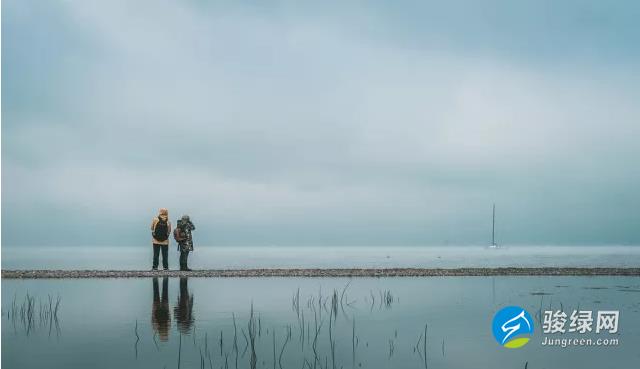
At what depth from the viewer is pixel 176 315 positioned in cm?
1725

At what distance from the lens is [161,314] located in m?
17.4

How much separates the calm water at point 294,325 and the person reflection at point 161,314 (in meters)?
0.03

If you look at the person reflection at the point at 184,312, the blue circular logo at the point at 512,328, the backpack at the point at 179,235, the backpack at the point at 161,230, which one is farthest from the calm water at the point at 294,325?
the backpack at the point at 179,235

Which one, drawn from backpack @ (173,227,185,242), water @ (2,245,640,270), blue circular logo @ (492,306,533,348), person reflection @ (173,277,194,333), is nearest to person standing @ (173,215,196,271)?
backpack @ (173,227,185,242)

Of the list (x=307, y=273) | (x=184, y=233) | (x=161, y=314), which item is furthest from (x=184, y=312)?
(x=307, y=273)

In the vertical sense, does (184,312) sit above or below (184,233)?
below

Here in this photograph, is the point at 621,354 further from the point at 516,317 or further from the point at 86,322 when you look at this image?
the point at 86,322

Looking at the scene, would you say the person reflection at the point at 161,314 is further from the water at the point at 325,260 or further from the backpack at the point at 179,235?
the water at the point at 325,260

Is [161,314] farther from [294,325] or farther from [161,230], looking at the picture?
[161,230]

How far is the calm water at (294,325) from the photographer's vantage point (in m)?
12.7

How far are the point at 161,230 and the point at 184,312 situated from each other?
12.3 meters

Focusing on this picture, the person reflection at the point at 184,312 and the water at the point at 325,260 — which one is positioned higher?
the person reflection at the point at 184,312

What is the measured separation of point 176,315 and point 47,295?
715 centimetres

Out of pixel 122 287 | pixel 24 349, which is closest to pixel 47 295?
pixel 122 287
